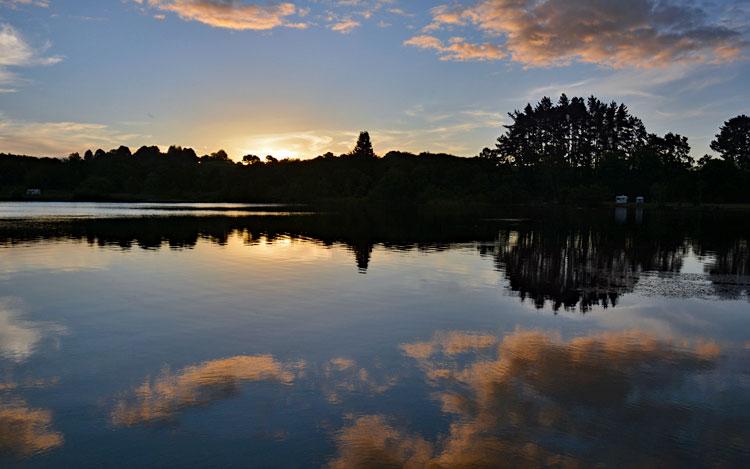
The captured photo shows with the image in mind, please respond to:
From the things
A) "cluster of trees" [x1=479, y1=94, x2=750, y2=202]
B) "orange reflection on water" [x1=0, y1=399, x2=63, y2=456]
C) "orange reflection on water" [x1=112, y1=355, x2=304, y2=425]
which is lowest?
"orange reflection on water" [x1=0, y1=399, x2=63, y2=456]

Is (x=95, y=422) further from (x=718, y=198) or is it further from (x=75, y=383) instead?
(x=718, y=198)

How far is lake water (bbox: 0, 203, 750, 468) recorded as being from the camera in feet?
30.9

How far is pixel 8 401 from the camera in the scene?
1114 cm

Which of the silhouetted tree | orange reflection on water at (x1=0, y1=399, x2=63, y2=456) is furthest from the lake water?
the silhouetted tree

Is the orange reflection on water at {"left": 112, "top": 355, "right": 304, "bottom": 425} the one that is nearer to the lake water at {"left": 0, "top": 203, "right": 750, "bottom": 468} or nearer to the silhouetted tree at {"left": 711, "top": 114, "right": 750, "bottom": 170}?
the lake water at {"left": 0, "top": 203, "right": 750, "bottom": 468}

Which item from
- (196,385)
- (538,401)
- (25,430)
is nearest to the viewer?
(25,430)

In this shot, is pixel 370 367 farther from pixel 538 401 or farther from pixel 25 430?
pixel 25 430

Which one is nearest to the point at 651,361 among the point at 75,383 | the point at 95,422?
the point at 95,422

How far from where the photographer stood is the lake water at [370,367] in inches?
371

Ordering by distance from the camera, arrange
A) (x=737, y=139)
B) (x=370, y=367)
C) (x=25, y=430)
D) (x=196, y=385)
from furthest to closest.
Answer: (x=737, y=139) → (x=370, y=367) → (x=196, y=385) → (x=25, y=430)

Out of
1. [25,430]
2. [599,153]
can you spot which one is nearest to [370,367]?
[25,430]

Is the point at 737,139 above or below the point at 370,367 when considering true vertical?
above

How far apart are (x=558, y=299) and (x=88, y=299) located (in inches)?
783

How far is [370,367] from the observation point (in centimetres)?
1359
